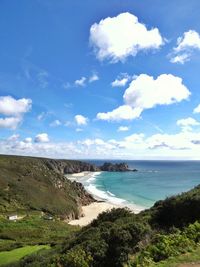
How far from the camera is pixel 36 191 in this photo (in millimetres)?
74938

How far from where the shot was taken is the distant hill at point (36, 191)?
2623 inches

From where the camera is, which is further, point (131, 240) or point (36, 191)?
point (36, 191)

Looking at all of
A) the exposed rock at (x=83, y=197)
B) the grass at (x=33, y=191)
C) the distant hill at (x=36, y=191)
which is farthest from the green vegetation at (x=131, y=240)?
the exposed rock at (x=83, y=197)

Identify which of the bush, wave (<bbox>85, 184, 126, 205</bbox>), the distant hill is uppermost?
the bush

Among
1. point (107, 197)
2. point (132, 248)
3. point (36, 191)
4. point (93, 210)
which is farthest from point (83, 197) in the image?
point (132, 248)

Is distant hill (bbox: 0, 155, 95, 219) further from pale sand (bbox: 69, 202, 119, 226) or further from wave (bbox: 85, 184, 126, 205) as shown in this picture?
wave (bbox: 85, 184, 126, 205)

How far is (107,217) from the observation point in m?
22.0

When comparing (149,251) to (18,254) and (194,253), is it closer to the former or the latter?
(194,253)

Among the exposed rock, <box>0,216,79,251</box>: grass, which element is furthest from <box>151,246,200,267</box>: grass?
the exposed rock

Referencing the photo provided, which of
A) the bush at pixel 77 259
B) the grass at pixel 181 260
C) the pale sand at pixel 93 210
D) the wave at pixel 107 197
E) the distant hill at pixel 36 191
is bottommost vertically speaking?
the pale sand at pixel 93 210

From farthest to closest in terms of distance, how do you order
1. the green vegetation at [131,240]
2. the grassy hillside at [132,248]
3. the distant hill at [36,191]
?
the distant hill at [36,191], the green vegetation at [131,240], the grassy hillside at [132,248]

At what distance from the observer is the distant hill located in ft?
219

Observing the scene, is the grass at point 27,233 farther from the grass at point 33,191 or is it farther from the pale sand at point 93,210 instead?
the pale sand at point 93,210

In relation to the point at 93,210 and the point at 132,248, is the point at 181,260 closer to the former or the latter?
the point at 132,248
